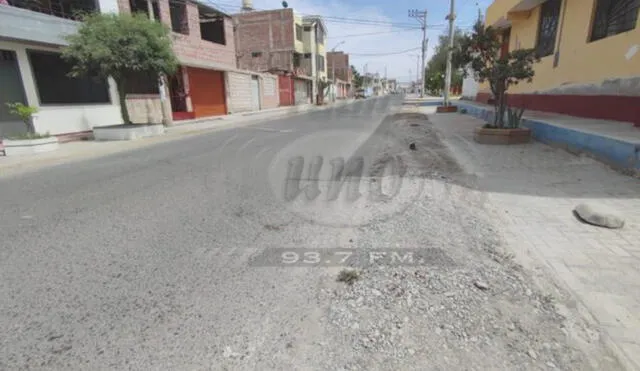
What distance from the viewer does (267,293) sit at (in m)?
2.65

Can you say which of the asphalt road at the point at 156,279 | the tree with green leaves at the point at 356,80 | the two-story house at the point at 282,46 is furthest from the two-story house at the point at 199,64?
the tree with green leaves at the point at 356,80

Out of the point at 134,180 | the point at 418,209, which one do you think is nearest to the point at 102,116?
the point at 134,180

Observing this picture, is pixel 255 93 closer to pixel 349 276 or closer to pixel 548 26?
pixel 548 26

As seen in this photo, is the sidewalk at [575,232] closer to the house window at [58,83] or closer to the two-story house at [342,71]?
the house window at [58,83]

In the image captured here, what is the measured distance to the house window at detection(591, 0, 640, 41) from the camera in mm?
8492

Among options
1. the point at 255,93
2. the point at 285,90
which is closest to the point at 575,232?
the point at 255,93

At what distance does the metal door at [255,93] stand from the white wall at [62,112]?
14345 mm

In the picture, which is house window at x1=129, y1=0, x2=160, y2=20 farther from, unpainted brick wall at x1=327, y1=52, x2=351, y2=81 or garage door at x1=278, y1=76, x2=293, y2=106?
unpainted brick wall at x1=327, y1=52, x2=351, y2=81

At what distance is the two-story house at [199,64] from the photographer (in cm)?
1720

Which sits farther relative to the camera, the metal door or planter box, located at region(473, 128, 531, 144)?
the metal door

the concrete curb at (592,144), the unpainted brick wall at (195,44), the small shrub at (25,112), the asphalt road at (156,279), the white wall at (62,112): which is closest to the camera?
the asphalt road at (156,279)

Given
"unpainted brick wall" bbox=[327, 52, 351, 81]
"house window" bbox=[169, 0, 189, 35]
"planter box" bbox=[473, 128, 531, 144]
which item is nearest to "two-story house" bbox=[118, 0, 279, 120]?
"house window" bbox=[169, 0, 189, 35]

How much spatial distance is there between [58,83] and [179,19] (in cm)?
952

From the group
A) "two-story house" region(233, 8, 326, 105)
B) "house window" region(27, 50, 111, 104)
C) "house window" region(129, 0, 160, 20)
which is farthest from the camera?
"two-story house" region(233, 8, 326, 105)
